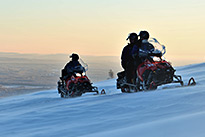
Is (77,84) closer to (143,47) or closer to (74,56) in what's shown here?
(74,56)

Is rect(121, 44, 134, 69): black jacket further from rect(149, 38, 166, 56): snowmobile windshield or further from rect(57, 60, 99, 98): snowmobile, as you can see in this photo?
rect(57, 60, 99, 98): snowmobile

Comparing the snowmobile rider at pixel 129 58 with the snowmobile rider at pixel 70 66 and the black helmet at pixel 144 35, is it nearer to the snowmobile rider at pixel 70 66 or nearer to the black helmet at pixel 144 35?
the black helmet at pixel 144 35

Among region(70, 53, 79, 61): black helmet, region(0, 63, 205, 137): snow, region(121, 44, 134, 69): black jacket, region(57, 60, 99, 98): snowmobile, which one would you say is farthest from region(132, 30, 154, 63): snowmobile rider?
region(70, 53, 79, 61): black helmet

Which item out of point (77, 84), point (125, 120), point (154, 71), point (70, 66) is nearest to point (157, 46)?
point (154, 71)

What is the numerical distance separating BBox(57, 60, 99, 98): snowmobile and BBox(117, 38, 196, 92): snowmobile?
8.56ft

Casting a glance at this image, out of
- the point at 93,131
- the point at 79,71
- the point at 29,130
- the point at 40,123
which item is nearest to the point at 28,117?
the point at 40,123

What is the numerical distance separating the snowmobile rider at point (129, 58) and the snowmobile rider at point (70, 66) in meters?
2.85

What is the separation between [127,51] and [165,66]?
139cm

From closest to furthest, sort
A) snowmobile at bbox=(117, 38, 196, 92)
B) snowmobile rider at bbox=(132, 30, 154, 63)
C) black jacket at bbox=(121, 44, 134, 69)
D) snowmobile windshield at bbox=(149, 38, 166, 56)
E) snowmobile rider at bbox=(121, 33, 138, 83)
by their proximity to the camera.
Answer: snowmobile at bbox=(117, 38, 196, 92)
snowmobile rider at bbox=(132, 30, 154, 63)
snowmobile windshield at bbox=(149, 38, 166, 56)
snowmobile rider at bbox=(121, 33, 138, 83)
black jacket at bbox=(121, 44, 134, 69)

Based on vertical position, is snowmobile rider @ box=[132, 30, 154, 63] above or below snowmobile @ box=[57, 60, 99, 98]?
above

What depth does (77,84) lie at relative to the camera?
12562 mm

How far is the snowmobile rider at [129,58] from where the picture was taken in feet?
34.0

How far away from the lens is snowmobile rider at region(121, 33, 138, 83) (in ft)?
34.0

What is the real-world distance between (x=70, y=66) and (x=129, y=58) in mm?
3336
